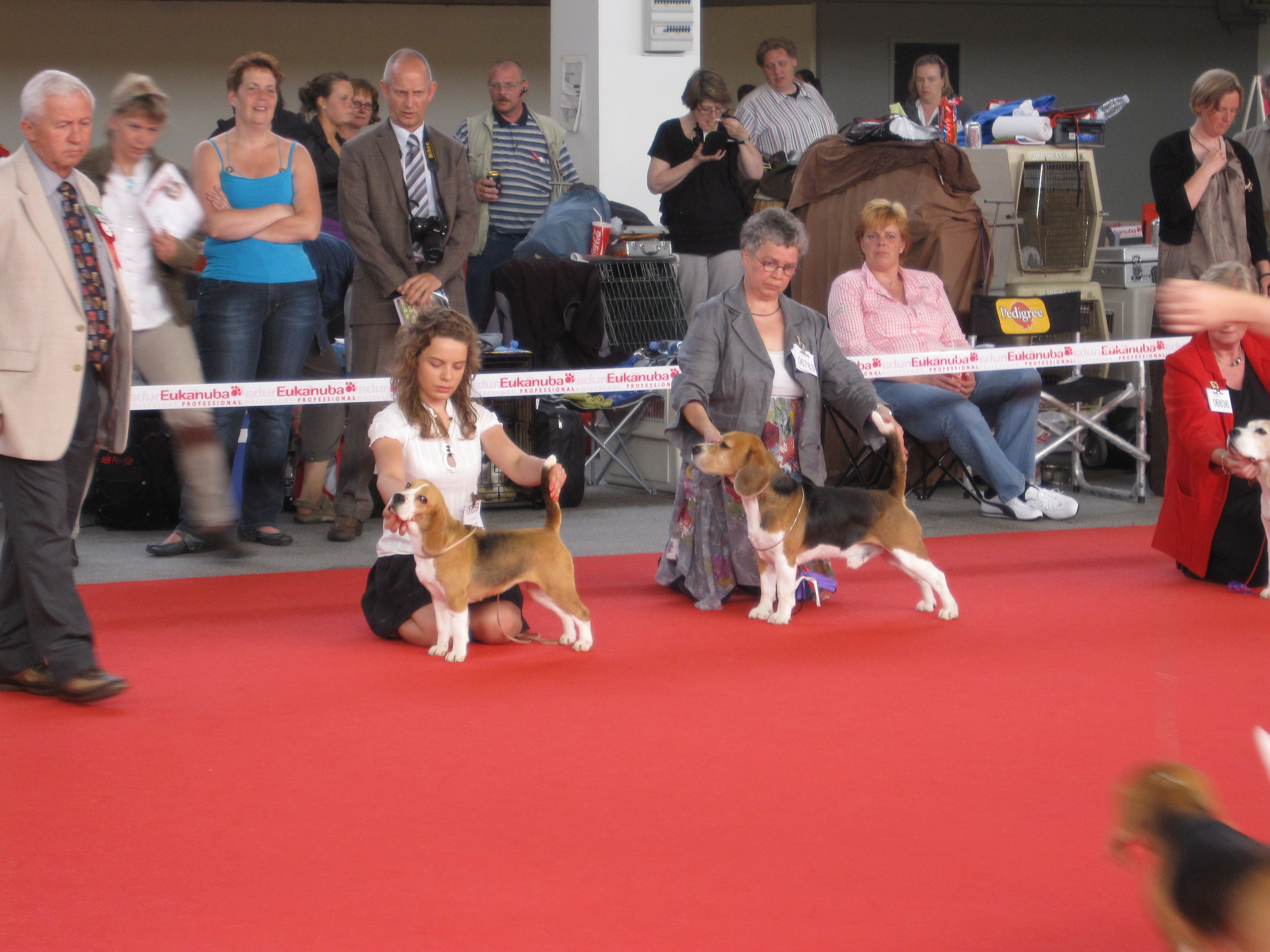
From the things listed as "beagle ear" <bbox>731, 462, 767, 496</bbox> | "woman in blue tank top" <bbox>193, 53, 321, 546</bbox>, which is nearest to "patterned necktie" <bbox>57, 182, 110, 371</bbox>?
"woman in blue tank top" <bbox>193, 53, 321, 546</bbox>

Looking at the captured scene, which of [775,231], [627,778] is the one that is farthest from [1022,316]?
[627,778]

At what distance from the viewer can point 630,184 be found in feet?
28.4

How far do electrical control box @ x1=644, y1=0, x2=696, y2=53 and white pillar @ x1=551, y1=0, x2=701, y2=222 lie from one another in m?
0.03

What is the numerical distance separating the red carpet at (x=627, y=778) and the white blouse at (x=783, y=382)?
793 mm

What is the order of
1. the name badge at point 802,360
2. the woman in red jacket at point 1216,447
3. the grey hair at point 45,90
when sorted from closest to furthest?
1. the grey hair at point 45,90
2. the name badge at point 802,360
3. the woman in red jacket at point 1216,447

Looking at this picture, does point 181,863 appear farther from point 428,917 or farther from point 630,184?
point 630,184

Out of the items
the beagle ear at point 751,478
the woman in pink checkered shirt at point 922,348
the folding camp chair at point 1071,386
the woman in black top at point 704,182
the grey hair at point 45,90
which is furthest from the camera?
the woman in black top at point 704,182

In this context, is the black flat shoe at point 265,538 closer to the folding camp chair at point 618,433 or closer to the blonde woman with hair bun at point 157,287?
the blonde woman with hair bun at point 157,287

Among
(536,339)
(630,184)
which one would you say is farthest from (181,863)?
(630,184)

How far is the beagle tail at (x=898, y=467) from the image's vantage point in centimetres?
445

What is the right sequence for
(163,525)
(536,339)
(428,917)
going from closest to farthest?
(428,917)
(163,525)
(536,339)

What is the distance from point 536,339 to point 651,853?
4.82 meters

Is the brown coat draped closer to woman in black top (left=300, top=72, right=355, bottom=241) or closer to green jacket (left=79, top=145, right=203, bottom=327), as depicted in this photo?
woman in black top (left=300, top=72, right=355, bottom=241)

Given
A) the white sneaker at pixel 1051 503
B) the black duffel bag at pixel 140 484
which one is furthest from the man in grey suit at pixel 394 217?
the white sneaker at pixel 1051 503
